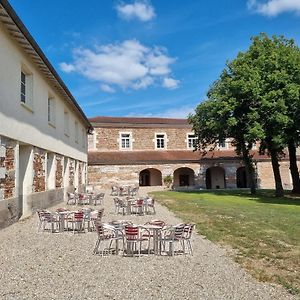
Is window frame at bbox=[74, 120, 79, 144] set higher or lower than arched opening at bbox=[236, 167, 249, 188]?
higher

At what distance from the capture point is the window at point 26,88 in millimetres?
12742

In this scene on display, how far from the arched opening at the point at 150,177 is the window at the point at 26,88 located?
940 inches

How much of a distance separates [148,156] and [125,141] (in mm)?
3334

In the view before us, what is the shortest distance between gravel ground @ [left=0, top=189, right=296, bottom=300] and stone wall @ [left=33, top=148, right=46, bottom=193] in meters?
5.94

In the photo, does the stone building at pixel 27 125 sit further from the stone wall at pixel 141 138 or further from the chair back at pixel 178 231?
the stone wall at pixel 141 138

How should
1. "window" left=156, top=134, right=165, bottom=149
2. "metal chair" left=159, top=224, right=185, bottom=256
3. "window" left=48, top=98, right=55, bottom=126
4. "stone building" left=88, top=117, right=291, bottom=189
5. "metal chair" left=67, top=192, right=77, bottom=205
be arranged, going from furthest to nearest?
"window" left=156, top=134, right=165, bottom=149 → "stone building" left=88, top=117, right=291, bottom=189 → "metal chair" left=67, top=192, right=77, bottom=205 → "window" left=48, top=98, right=55, bottom=126 → "metal chair" left=159, top=224, right=185, bottom=256

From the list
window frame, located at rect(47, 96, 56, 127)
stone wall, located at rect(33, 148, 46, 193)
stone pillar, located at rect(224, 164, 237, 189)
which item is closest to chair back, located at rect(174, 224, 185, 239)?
stone wall, located at rect(33, 148, 46, 193)

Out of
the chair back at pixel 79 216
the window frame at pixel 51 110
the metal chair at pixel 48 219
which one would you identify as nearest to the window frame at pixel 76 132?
the window frame at pixel 51 110

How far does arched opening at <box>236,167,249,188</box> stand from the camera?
39.0 meters

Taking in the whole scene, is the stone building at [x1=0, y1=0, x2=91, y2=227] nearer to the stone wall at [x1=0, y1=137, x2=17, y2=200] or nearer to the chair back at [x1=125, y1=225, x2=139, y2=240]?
the stone wall at [x1=0, y1=137, x2=17, y2=200]

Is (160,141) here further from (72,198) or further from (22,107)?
(22,107)

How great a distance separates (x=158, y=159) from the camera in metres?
33.8

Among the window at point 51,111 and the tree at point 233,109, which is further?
the tree at point 233,109

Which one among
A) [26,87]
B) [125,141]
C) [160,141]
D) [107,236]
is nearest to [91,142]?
[125,141]
